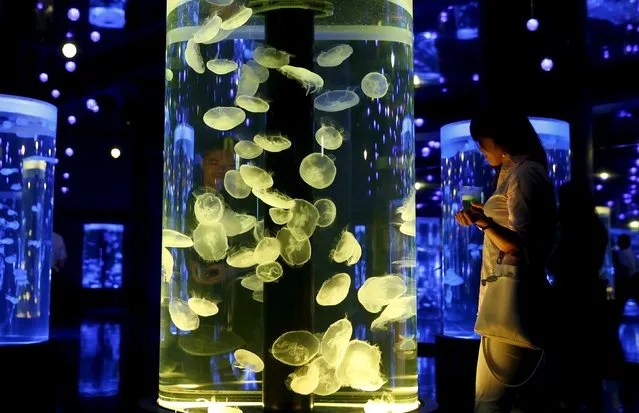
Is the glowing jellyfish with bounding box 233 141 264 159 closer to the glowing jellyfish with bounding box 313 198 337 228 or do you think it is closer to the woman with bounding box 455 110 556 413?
the glowing jellyfish with bounding box 313 198 337 228

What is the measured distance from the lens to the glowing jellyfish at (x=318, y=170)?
2.59 m

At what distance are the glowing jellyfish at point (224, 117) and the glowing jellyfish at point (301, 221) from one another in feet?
1.38

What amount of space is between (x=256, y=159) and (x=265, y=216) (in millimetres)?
236

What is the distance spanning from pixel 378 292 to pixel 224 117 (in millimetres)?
872

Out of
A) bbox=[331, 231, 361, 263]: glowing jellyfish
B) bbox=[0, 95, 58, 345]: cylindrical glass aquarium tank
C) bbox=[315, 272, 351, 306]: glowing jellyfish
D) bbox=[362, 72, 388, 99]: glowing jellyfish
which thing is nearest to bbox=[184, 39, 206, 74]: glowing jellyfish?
bbox=[362, 72, 388, 99]: glowing jellyfish

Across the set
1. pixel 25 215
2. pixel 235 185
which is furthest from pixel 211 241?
pixel 25 215

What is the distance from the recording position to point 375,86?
280 cm

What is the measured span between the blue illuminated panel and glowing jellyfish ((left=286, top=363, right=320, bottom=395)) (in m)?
12.1

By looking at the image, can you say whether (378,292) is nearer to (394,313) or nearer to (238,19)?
(394,313)

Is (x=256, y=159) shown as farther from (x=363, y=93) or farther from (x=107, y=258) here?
(x=107, y=258)

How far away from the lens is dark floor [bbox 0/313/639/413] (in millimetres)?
3975

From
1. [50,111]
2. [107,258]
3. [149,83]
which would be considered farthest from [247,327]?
[107,258]

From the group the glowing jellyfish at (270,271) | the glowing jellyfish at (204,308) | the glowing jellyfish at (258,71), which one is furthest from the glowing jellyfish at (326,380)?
the glowing jellyfish at (258,71)

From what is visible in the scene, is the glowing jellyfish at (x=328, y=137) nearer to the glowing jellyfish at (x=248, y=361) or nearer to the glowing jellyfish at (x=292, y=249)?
the glowing jellyfish at (x=292, y=249)
